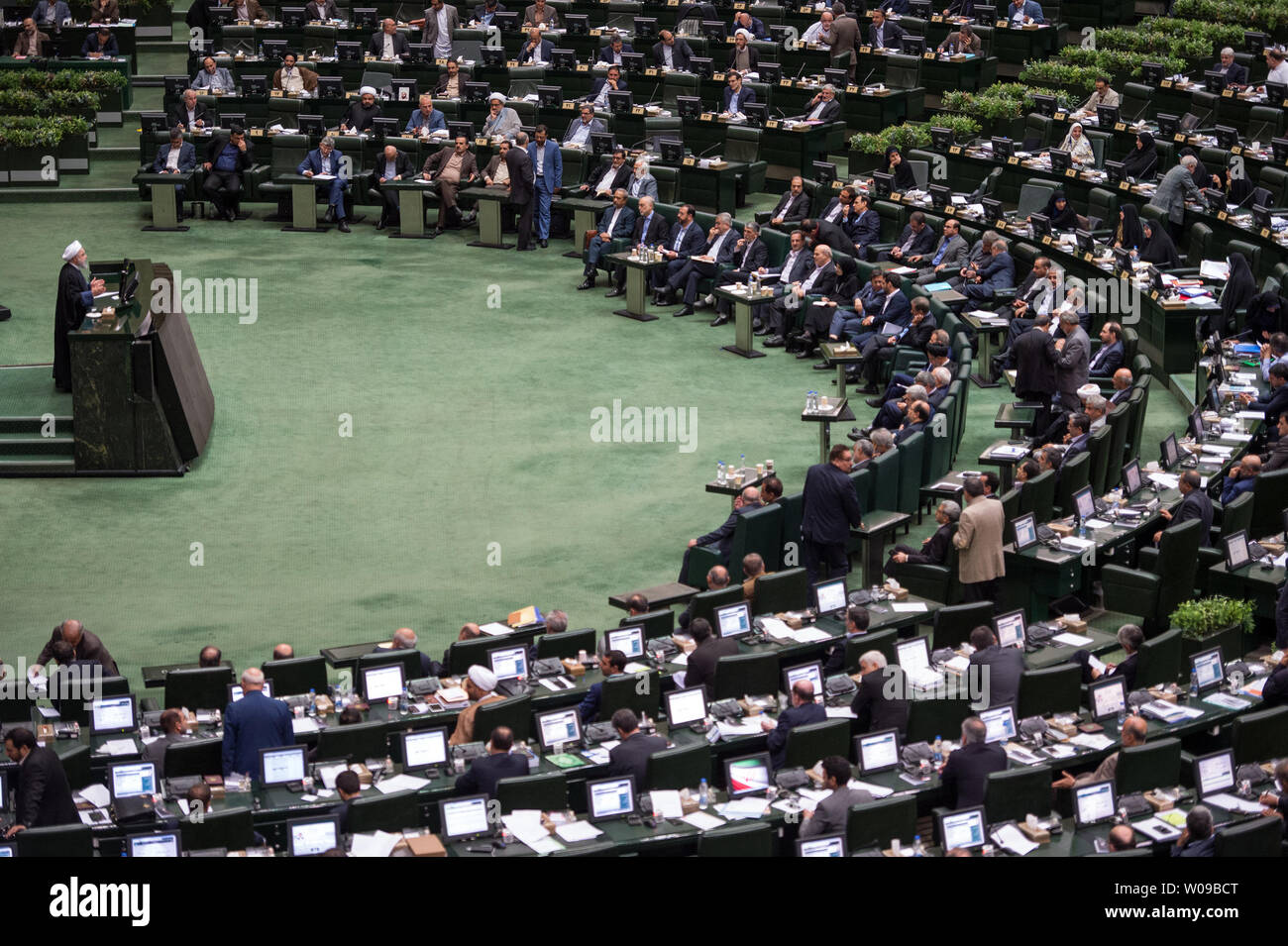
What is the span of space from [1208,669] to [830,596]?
2977 millimetres

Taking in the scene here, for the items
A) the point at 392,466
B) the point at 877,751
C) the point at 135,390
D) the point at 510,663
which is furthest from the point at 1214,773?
the point at 135,390

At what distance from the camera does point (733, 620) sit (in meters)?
13.7

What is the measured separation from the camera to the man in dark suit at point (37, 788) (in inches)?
428

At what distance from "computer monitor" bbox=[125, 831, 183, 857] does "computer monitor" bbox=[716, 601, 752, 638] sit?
192 inches

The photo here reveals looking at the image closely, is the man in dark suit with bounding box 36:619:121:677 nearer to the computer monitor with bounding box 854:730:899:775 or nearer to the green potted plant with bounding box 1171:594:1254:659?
the computer monitor with bounding box 854:730:899:775

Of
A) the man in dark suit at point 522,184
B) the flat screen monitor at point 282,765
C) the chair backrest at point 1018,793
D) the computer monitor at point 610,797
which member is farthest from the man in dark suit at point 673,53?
the chair backrest at point 1018,793

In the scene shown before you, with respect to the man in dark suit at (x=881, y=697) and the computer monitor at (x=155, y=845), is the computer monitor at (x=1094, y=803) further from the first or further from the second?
the computer monitor at (x=155, y=845)

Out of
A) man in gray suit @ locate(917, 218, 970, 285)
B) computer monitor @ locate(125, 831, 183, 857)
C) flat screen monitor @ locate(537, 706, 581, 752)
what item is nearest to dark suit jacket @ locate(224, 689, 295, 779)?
computer monitor @ locate(125, 831, 183, 857)

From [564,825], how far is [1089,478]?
748 centimetres

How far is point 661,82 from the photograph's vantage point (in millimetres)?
28484

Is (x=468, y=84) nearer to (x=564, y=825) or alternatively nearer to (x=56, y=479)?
(x=56, y=479)

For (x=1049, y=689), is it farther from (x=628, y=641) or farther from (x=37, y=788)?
(x=37, y=788)

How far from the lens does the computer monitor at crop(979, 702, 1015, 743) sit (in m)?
11.9
